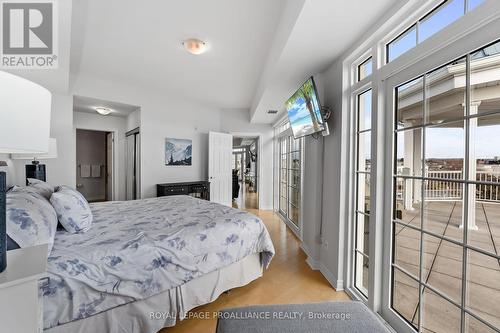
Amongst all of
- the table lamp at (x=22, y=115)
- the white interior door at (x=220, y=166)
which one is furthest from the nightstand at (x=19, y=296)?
the white interior door at (x=220, y=166)

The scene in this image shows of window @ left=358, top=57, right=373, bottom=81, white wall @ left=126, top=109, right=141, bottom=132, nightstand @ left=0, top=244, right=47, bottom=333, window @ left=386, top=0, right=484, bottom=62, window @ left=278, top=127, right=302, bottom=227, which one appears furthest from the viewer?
white wall @ left=126, top=109, right=141, bottom=132

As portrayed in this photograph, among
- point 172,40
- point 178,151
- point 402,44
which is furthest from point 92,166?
point 402,44

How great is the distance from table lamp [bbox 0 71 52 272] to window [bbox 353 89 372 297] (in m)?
2.21

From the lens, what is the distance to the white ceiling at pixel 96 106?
399 cm

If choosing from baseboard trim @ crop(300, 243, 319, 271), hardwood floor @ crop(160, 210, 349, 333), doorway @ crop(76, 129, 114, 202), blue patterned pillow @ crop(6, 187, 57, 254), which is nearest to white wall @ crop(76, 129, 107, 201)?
doorway @ crop(76, 129, 114, 202)

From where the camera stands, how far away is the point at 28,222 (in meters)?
1.21

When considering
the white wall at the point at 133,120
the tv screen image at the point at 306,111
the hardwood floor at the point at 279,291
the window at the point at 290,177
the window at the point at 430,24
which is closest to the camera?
the window at the point at 430,24

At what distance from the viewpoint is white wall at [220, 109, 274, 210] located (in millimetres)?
5539

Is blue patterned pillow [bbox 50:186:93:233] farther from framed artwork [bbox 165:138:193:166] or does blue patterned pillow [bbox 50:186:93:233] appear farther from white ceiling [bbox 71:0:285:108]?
framed artwork [bbox 165:138:193:166]

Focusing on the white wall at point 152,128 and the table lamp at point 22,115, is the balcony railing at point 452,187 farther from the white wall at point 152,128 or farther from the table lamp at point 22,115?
the white wall at point 152,128

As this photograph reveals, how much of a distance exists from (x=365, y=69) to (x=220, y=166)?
3787 millimetres

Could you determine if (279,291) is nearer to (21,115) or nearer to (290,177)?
(21,115)

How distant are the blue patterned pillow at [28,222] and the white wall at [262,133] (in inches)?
171

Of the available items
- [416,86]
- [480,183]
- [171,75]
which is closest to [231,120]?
[171,75]
